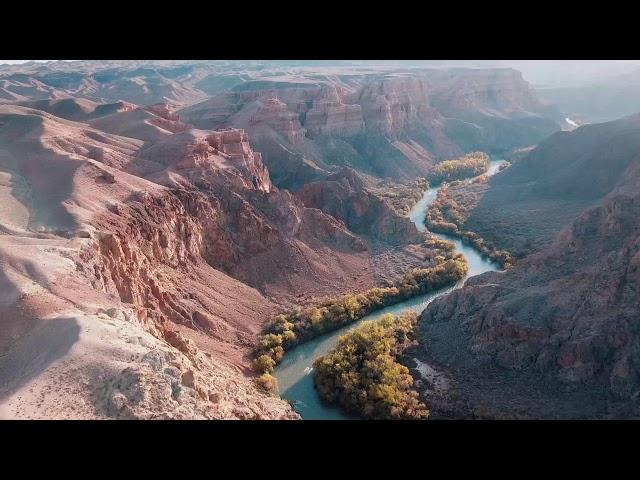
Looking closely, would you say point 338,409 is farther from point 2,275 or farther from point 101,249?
point 2,275

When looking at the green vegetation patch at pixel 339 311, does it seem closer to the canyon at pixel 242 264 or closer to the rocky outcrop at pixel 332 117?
the canyon at pixel 242 264

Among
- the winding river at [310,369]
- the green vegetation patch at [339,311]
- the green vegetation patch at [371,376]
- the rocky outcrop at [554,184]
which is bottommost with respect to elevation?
the winding river at [310,369]

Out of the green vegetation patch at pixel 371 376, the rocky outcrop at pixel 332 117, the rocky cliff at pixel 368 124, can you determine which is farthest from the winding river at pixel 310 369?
the rocky outcrop at pixel 332 117

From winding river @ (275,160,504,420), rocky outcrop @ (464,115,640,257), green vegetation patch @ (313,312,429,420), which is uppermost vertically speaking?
rocky outcrop @ (464,115,640,257)

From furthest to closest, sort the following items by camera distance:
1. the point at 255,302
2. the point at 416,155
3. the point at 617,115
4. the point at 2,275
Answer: the point at 617,115, the point at 416,155, the point at 255,302, the point at 2,275

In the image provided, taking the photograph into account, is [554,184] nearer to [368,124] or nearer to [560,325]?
[368,124]

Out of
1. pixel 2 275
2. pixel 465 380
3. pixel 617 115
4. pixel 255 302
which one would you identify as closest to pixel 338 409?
pixel 465 380

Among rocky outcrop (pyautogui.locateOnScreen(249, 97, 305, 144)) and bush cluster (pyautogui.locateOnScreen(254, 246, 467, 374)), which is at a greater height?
rocky outcrop (pyautogui.locateOnScreen(249, 97, 305, 144))

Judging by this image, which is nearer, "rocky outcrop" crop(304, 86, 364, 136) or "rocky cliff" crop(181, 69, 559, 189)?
"rocky cliff" crop(181, 69, 559, 189)

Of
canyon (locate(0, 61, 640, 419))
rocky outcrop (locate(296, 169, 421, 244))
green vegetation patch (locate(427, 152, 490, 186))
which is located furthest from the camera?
green vegetation patch (locate(427, 152, 490, 186))

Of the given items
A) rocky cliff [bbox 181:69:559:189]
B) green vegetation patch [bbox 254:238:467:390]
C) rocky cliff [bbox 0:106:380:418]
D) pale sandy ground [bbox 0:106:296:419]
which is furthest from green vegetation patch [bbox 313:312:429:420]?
rocky cliff [bbox 181:69:559:189]

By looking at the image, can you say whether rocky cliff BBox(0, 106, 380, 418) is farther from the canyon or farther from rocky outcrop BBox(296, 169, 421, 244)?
rocky outcrop BBox(296, 169, 421, 244)
